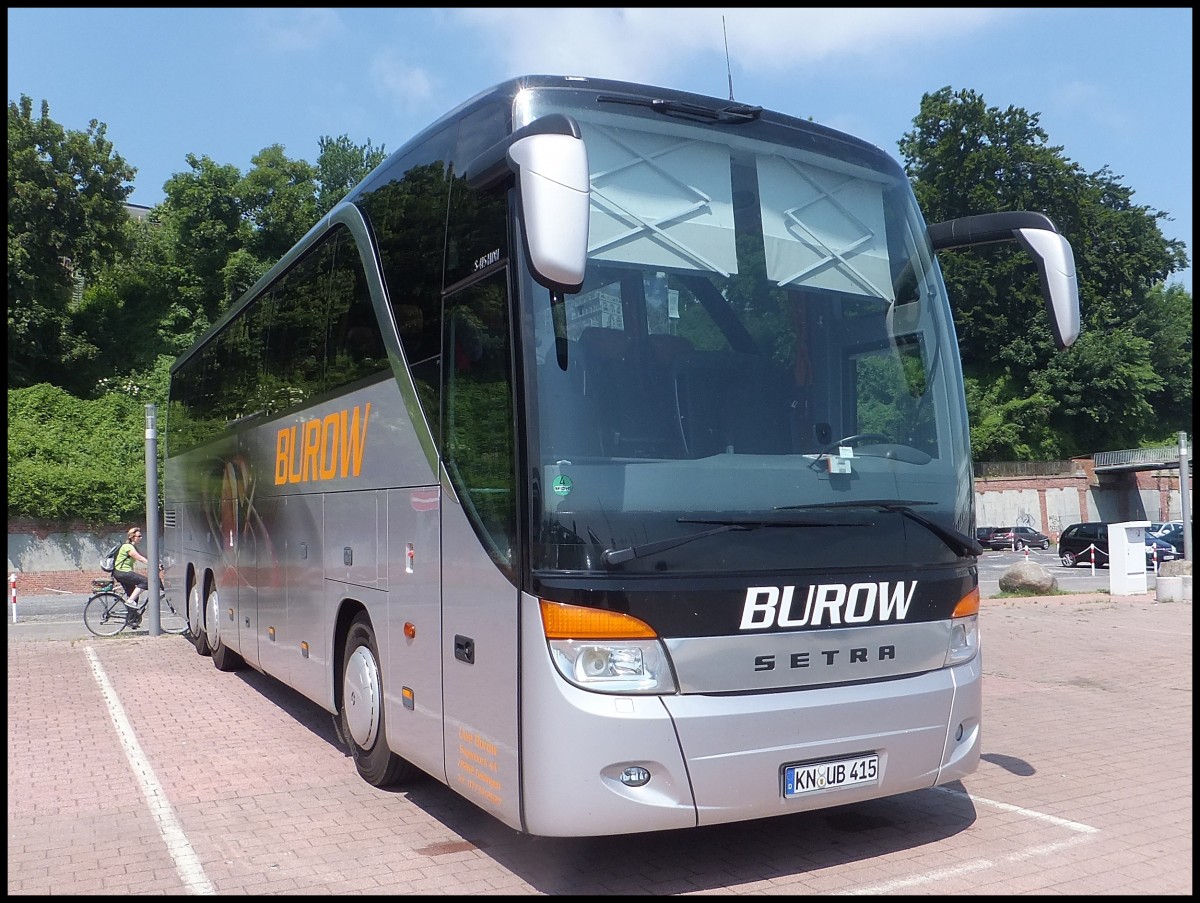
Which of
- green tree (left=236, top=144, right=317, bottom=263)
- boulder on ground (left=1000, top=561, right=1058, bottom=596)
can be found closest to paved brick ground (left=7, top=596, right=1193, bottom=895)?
boulder on ground (left=1000, top=561, right=1058, bottom=596)

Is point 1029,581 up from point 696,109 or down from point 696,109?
down

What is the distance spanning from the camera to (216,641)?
12586 millimetres

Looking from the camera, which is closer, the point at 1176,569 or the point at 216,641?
the point at 216,641

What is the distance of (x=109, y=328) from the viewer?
4891 centimetres

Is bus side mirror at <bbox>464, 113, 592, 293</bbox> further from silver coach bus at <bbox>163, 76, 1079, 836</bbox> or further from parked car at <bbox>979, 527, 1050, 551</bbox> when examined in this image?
parked car at <bbox>979, 527, 1050, 551</bbox>

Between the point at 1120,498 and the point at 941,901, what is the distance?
6896 cm

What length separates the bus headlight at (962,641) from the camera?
223 inches

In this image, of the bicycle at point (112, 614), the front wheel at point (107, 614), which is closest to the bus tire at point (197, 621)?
the bicycle at point (112, 614)

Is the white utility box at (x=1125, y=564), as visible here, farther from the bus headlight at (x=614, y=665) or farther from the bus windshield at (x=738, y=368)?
the bus headlight at (x=614, y=665)

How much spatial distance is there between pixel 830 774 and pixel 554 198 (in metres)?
2.92

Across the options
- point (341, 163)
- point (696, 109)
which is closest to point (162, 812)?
point (696, 109)

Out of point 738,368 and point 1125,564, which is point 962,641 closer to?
point 738,368

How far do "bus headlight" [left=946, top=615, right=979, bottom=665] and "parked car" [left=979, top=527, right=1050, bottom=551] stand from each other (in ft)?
179

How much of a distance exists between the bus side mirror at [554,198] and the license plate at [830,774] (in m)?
2.44
